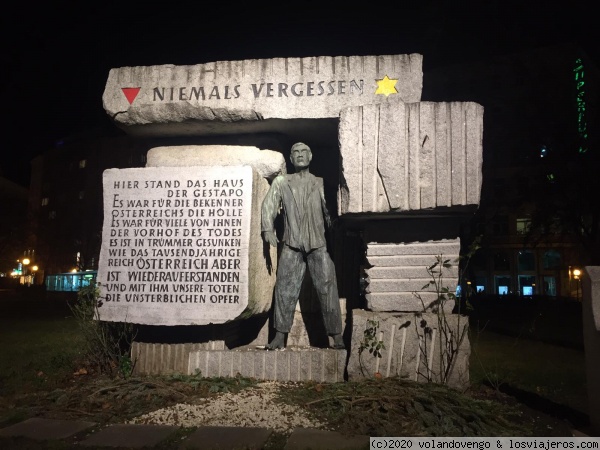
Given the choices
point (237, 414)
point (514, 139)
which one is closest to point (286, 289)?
point (237, 414)

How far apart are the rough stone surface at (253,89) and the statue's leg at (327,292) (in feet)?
4.74

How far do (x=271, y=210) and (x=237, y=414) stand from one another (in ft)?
6.61

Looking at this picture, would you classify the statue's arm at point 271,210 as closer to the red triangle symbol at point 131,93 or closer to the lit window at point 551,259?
the red triangle symbol at point 131,93

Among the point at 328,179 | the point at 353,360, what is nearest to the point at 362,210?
the point at 353,360

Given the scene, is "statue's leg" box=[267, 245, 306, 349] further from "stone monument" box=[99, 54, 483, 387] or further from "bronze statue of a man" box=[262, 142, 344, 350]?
"stone monument" box=[99, 54, 483, 387]

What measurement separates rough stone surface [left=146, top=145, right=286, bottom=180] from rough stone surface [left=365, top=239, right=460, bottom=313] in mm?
1532

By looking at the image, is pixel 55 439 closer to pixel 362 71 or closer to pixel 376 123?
pixel 376 123

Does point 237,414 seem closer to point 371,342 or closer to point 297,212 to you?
point 371,342

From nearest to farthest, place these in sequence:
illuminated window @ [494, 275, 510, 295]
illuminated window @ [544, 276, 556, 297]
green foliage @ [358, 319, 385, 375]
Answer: green foliage @ [358, 319, 385, 375] < illuminated window @ [544, 276, 556, 297] < illuminated window @ [494, 275, 510, 295]

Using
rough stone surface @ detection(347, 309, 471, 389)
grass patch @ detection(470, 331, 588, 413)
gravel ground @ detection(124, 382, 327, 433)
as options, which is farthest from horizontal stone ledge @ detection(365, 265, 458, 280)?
gravel ground @ detection(124, 382, 327, 433)

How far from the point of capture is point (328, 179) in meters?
6.01

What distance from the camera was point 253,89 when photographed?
479 cm

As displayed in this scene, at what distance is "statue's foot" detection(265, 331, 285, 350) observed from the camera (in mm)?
4547

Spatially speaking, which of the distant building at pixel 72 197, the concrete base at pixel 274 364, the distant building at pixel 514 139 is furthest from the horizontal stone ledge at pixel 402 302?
the distant building at pixel 72 197
